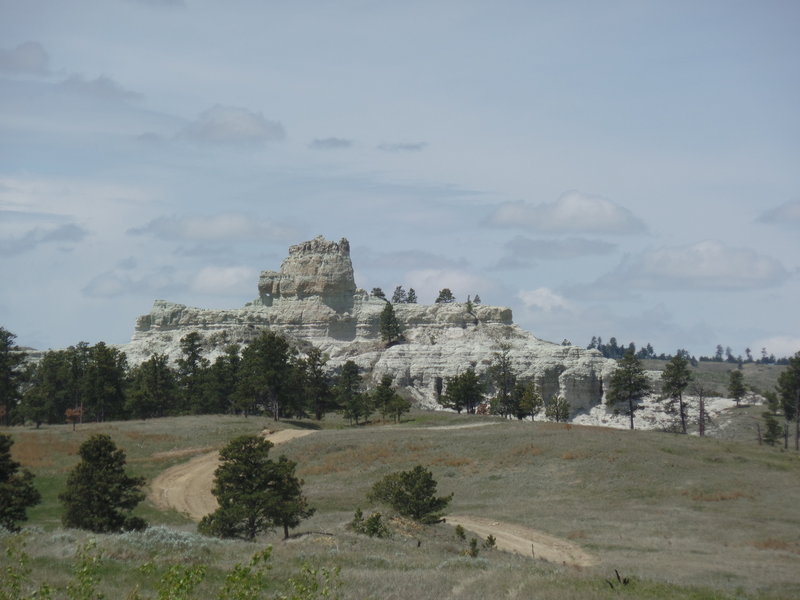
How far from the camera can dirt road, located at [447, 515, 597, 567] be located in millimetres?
40500

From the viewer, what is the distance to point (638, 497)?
62031mm

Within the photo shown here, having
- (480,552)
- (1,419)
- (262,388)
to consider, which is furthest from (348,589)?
(1,419)

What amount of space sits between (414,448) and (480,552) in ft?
143

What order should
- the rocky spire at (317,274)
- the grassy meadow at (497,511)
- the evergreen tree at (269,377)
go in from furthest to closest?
the rocky spire at (317,274) → the evergreen tree at (269,377) → the grassy meadow at (497,511)

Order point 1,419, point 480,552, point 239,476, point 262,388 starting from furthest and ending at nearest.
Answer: point 1,419 < point 262,388 < point 239,476 < point 480,552

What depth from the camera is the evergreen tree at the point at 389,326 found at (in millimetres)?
162250

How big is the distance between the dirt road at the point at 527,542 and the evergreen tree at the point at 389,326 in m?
107

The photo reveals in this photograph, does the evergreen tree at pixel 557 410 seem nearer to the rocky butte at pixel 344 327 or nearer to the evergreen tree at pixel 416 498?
the rocky butte at pixel 344 327

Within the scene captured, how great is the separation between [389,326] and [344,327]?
35.2 feet

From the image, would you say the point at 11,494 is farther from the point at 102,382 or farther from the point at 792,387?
the point at 792,387

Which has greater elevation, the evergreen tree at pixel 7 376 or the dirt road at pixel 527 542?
the evergreen tree at pixel 7 376

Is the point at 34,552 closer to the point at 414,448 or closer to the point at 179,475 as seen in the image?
the point at 179,475

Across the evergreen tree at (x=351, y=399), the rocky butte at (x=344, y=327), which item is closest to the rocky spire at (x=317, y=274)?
the rocky butte at (x=344, y=327)

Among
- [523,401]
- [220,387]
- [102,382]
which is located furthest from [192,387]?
[523,401]
